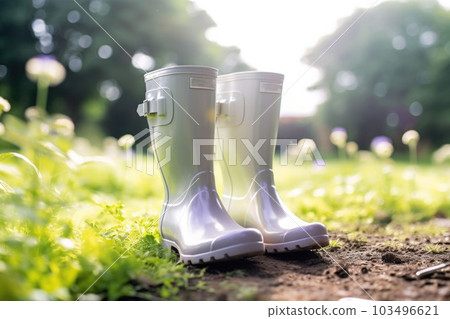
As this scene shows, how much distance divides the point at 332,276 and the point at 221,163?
0.83m

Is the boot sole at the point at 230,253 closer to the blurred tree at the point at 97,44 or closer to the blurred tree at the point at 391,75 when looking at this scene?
the blurred tree at the point at 97,44

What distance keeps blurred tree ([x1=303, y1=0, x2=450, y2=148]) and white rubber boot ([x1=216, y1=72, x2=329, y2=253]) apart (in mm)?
9465

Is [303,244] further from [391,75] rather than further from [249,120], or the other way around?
[391,75]

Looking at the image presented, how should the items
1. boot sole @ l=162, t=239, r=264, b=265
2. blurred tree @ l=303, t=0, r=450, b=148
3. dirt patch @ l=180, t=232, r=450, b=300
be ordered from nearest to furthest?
dirt patch @ l=180, t=232, r=450, b=300
boot sole @ l=162, t=239, r=264, b=265
blurred tree @ l=303, t=0, r=450, b=148

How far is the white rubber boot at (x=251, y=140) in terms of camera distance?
6.08 ft

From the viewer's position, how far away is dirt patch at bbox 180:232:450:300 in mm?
1211

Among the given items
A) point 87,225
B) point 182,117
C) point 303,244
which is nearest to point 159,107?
point 182,117

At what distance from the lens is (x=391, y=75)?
11773 mm

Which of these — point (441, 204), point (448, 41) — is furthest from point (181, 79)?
point (448, 41)

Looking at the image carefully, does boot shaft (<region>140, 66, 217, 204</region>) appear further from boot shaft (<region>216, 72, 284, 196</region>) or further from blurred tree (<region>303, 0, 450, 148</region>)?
blurred tree (<region>303, 0, 450, 148</region>)

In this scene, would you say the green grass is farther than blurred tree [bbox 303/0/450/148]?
No

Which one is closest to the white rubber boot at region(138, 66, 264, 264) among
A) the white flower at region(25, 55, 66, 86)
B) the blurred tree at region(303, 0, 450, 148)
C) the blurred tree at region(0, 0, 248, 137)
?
the white flower at region(25, 55, 66, 86)

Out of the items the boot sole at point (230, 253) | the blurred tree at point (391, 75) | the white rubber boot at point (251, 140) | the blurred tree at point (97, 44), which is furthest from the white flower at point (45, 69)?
the blurred tree at point (391, 75)

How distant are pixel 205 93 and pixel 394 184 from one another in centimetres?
280
